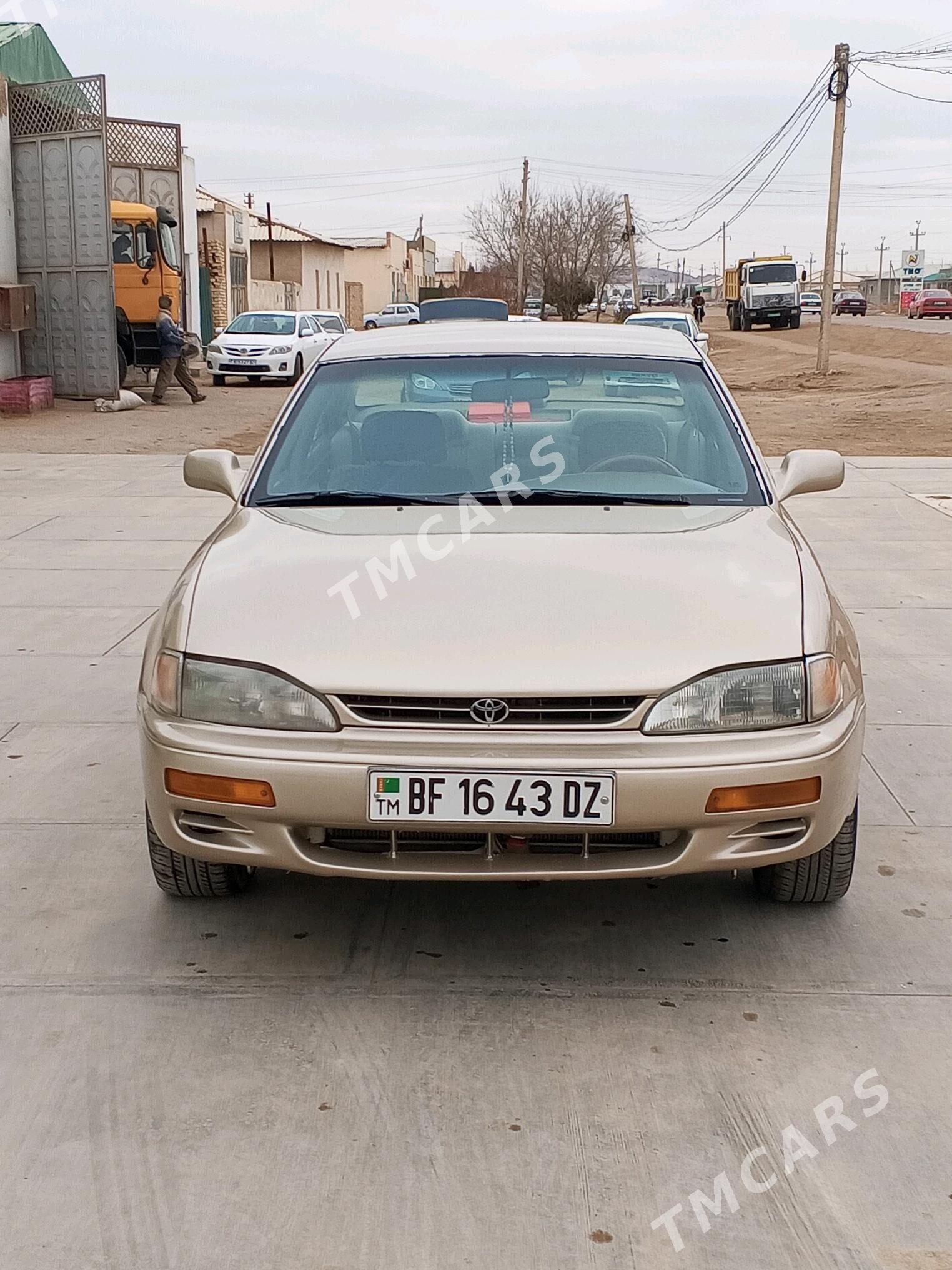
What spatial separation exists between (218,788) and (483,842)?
578mm

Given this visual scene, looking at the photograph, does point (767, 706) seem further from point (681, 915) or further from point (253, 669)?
point (253, 669)

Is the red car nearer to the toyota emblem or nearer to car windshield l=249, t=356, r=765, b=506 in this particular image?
car windshield l=249, t=356, r=765, b=506

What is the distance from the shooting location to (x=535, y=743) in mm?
2840

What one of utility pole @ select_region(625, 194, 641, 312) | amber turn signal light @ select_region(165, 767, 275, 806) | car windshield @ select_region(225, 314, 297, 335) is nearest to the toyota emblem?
amber turn signal light @ select_region(165, 767, 275, 806)

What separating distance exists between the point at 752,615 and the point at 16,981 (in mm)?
1860

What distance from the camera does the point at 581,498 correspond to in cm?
385

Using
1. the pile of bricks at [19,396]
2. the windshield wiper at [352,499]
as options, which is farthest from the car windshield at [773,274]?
the windshield wiper at [352,499]

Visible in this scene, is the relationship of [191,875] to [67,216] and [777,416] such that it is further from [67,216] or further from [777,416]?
[67,216]

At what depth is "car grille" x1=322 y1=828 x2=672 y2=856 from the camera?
2988mm

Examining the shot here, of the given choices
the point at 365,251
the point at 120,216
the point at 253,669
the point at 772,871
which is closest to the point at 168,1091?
the point at 253,669

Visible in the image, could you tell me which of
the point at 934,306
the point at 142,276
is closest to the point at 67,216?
the point at 142,276

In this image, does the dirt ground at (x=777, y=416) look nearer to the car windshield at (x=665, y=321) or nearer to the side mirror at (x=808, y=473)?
the car windshield at (x=665, y=321)

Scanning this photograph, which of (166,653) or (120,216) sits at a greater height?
(120,216)

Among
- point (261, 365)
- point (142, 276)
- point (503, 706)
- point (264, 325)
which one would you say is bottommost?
point (261, 365)
